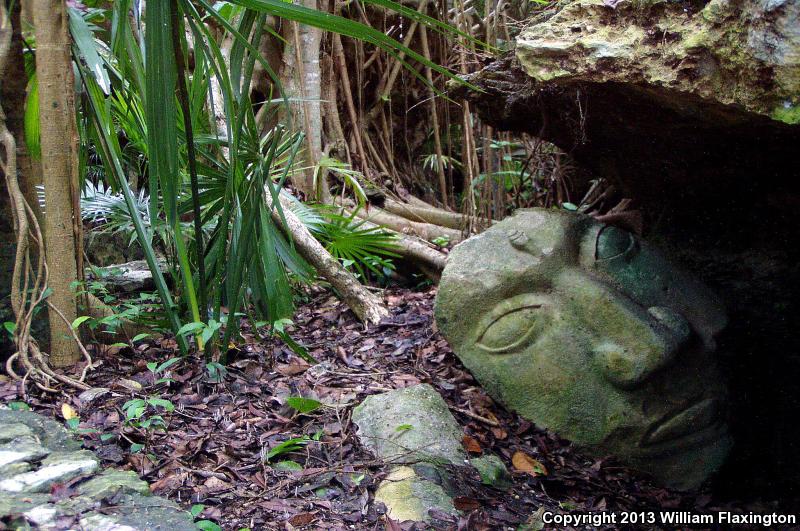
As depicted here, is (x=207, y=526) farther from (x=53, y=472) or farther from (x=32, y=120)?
(x=32, y=120)

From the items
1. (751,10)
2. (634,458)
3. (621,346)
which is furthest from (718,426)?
(751,10)

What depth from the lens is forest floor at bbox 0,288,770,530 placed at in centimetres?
181

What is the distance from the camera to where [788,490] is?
8.89ft

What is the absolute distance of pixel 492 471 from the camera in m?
2.22

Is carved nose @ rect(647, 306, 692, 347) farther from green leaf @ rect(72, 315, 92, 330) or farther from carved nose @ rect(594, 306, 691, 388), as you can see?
green leaf @ rect(72, 315, 92, 330)

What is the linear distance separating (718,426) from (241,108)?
207cm

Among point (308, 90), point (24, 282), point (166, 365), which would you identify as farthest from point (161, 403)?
point (308, 90)

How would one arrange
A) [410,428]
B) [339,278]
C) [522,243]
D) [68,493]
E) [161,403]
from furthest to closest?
1. [339,278]
2. [522,243]
3. [410,428]
4. [161,403]
5. [68,493]

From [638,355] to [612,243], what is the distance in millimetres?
514

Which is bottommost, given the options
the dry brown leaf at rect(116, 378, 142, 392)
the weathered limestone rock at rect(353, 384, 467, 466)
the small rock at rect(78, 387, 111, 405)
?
the weathered limestone rock at rect(353, 384, 467, 466)

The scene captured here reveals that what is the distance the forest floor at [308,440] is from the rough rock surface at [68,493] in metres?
0.16

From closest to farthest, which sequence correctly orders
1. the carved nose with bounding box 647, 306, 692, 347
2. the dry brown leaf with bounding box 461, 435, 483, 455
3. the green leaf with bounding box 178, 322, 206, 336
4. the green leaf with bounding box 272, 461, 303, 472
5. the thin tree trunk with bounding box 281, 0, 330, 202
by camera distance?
1. the green leaf with bounding box 272, 461, 303, 472
2. the green leaf with bounding box 178, 322, 206, 336
3. the dry brown leaf with bounding box 461, 435, 483, 455
4. the carved nose with bounding box 647, 306, 692, 347
5. the thin tree trunk with bounding box 281, 0, 330, 202

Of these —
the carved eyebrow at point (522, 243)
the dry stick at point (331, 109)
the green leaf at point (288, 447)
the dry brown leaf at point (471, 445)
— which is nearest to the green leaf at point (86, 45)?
the green leaf at point (288, 447)

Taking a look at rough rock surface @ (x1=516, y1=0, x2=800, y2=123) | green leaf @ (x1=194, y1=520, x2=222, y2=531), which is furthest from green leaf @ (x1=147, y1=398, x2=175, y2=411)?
rough rock surface @ (x1=516, y1=0, x2=800, y2=123)
